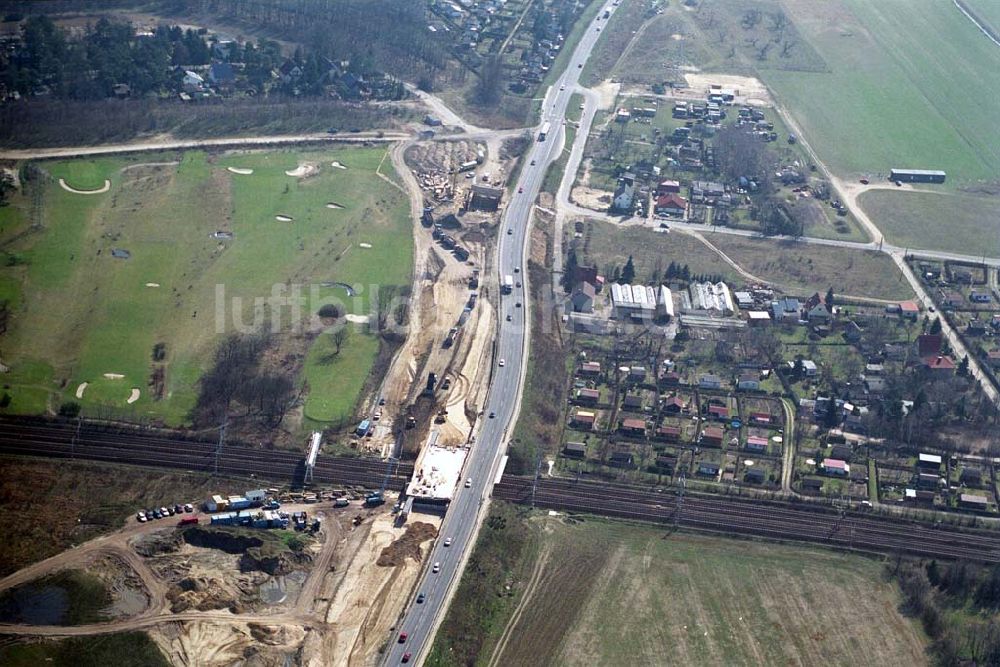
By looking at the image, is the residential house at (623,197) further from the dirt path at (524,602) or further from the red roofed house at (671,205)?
the dirt path at (524,602)

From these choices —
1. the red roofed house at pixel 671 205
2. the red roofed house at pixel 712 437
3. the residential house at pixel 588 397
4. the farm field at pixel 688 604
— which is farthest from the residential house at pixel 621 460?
the red roofed house at pixel 671 205

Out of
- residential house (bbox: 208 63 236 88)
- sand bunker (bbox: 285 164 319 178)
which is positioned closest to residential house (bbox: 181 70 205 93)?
residential house (bbox: 208 63 236 88)

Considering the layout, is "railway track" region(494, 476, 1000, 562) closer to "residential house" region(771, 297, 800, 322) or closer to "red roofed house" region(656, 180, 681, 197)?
"residential house" region(771, 297, 800, 322)

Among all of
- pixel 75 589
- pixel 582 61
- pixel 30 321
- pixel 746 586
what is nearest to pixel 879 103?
pixel 582 61

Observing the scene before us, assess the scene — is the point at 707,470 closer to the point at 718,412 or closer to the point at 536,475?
the point at 718,412

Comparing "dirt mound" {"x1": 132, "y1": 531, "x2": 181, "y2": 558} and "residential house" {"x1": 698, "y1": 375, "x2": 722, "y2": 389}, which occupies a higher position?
"residential house" {"x1": 698, "y1": 375, "x2": 722, "y2": 389}

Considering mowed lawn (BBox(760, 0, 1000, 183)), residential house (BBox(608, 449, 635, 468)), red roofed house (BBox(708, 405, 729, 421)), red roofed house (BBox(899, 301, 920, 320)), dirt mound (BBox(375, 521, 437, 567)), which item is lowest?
dirt mound (BBox(375, 521, 437, 567))

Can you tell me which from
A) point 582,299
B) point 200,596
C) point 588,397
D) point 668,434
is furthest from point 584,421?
point 200,596
